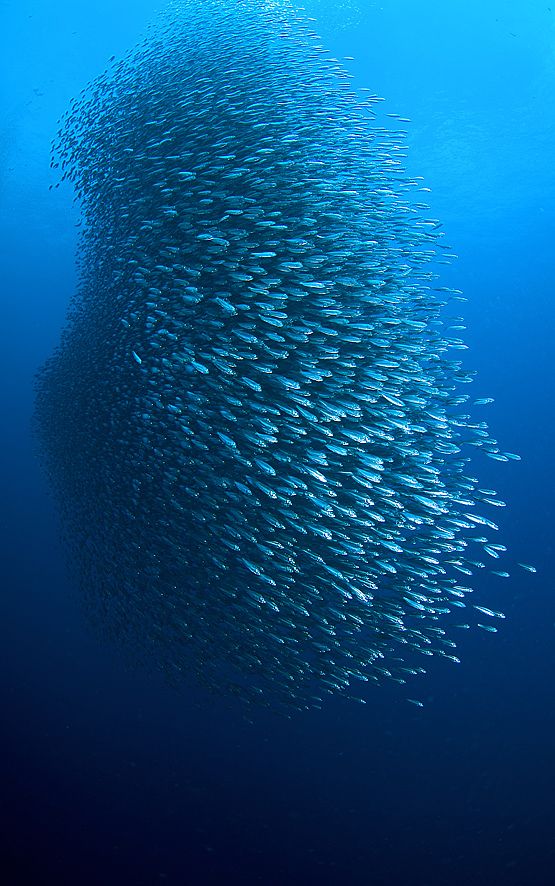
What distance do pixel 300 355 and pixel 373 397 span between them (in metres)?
0.67

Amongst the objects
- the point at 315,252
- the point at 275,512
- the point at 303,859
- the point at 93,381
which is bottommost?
the point at 303,859

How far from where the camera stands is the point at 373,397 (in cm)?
413

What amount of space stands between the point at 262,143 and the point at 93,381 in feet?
9.44

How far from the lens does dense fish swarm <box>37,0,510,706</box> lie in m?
4.14

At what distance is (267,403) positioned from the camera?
13.7ft

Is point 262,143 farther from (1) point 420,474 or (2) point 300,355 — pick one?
(1) point 420,474

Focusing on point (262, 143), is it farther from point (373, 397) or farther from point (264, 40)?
point (373, 397)

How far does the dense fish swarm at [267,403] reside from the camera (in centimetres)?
414

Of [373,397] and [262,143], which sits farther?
[262,143]

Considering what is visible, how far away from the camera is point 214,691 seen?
5047 mm

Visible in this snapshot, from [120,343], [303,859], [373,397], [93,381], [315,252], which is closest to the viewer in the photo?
[373,397]

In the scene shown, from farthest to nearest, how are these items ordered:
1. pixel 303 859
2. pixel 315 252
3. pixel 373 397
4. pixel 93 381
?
pixel 93 381 → pixel 303 859 → pixel 315 252 → pixel 373 397

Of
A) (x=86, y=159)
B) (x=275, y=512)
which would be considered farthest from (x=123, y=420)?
(x=86, y=159)

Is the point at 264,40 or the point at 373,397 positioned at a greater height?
the point at 264,40
